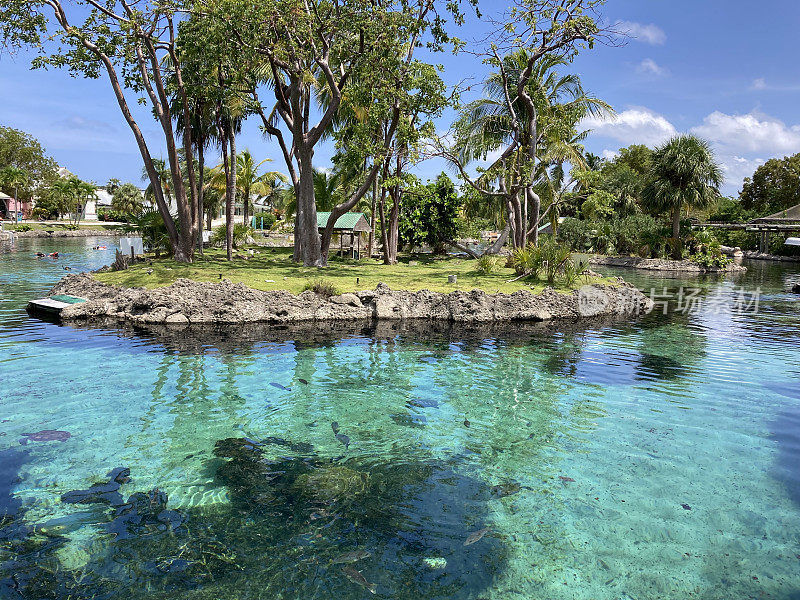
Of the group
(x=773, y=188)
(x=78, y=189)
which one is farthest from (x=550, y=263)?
(x=78, y=189)

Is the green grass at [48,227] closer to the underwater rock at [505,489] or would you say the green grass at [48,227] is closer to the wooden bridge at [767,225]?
the underwater rock at [505,489]

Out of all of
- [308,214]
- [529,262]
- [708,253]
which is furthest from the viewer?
[708,253]

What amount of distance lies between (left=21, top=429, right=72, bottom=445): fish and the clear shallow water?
0.10 meters

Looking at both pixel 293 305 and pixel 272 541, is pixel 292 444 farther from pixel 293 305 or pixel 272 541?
pixel 293 305

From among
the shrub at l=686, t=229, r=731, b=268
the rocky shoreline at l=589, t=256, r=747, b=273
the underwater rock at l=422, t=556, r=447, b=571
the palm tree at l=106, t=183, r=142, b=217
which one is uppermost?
the palm tree at l=106, t=183, r=142, b=217

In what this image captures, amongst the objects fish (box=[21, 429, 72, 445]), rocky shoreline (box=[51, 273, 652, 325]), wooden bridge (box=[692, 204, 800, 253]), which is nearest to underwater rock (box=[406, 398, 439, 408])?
fish (box=[21, 429, 72, 445])

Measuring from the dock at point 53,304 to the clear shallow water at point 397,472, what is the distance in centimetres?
265

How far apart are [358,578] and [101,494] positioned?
307cm

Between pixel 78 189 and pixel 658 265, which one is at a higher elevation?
pixel 78 189

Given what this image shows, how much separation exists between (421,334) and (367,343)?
1.87 meters

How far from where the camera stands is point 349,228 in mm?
30703

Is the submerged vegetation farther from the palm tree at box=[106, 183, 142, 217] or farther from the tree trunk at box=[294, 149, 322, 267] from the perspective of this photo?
the palm tree at box=[106, 183, 142, 217]

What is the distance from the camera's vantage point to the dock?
1428 cm

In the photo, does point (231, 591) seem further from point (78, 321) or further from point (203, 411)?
point (78, 321)
